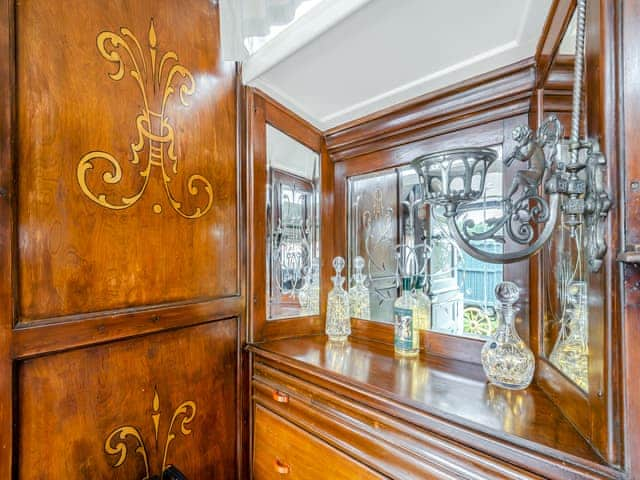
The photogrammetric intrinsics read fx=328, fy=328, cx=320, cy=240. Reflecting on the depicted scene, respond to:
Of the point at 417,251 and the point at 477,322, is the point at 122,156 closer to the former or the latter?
the point at 417,251

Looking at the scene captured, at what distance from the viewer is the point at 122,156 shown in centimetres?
90

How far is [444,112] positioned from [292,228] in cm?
69

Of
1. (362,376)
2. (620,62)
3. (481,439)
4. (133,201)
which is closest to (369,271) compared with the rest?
(362,376)

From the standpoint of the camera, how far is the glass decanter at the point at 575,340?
0.59 m

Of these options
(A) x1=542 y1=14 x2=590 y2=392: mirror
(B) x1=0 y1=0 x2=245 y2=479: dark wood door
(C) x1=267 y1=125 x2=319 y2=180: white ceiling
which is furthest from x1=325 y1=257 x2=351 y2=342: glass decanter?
(A) x1=542 y1=14 x2=590 y2=392: mirror

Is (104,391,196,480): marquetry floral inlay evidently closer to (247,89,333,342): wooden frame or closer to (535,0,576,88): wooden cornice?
(247,89,333,342): wooden frame

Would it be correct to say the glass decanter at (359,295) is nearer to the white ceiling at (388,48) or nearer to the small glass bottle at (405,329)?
the small glass bottle at (405,329)

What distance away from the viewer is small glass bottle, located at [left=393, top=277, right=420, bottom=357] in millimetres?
1091

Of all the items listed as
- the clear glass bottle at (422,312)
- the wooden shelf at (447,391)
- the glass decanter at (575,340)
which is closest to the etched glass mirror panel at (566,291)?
the glass decanter at (575,340)

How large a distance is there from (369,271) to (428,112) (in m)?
0.63

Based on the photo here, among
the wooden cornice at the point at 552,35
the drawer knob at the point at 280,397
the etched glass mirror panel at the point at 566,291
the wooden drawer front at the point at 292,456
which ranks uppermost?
the wooden cornice at the point at 552,35

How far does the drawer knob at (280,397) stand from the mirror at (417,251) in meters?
0.45

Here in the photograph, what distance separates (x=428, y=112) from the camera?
1106 mm

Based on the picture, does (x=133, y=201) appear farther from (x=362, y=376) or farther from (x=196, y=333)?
(x=362, y=376)
